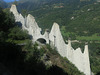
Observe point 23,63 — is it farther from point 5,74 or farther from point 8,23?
point 8,23

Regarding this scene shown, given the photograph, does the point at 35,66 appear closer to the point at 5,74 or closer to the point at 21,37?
the point at 5,74

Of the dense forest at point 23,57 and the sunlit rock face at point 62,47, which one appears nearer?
the dense forest at point 23,57

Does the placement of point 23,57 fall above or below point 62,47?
above

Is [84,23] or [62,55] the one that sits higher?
[62,55]

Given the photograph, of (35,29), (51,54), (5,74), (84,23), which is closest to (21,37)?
(35,29)

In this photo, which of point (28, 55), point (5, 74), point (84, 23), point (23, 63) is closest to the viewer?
Answer: point (5, 74)

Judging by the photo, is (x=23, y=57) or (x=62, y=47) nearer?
(x=23, y=57)

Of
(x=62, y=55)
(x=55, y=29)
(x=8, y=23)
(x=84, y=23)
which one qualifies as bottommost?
(x=84, y=23)

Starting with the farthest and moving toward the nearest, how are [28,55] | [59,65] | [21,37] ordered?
[21,37] < [59,65] < [28,55]

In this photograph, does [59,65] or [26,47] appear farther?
[59,65]

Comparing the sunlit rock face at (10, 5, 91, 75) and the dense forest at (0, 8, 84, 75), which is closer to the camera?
the dense forest at (0, 8, 84, 75)
